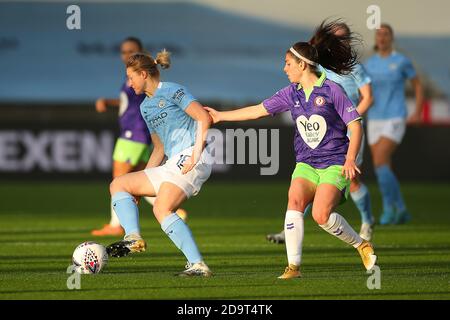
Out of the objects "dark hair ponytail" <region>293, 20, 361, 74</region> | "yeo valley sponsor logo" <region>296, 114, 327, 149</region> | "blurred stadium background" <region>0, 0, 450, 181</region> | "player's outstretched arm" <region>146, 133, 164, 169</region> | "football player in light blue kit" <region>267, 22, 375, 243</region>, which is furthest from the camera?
"blurred stadium background" <region>0, 0, 450, 181</region>

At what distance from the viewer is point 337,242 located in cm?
1178

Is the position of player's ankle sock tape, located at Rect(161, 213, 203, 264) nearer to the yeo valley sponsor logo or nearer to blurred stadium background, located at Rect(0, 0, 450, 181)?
the yeo valley sponsor logo

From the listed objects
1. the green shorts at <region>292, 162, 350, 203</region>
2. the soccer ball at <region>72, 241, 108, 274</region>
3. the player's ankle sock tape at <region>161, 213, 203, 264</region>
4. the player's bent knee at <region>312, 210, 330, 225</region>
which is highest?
the green shorts at <region>292, 162, 350, 203</region>

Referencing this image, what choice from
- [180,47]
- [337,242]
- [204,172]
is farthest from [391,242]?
[180,47]

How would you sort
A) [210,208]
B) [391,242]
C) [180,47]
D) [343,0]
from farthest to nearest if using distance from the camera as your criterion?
[180,47] → [343,0] → [210,208] → [391,242]

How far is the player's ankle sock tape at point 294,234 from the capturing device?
8.70m

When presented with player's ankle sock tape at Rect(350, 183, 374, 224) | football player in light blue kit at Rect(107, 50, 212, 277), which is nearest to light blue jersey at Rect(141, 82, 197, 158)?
football player in light blue kit at Rect(107, 50, 212, 277)

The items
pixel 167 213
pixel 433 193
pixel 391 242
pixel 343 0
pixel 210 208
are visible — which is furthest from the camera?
pixel 343 0

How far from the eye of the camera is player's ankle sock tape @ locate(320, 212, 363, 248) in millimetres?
8805

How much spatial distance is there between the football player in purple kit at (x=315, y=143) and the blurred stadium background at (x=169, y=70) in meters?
12.0

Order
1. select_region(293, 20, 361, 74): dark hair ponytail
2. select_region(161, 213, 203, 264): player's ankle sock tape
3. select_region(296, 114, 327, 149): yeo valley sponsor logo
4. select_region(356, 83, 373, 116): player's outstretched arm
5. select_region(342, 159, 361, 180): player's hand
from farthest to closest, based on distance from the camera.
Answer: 1. select_region(356, 83, 373, 116): player's outstretched arm
2. select_region(293, 20, 361, 74): dark hair ponytail
3. select_region(296, 114, 327, 149): yeo valley sponsor logo
4. select_region(161, 213, 203, 264): player's ankle sock tape
5. select_region(342, 159, 361, 180): player's hand

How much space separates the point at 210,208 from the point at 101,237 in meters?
4.58

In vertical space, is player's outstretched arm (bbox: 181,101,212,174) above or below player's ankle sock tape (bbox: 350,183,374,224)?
above

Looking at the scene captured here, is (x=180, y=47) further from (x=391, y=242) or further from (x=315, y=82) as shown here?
(x=315, y=82)
